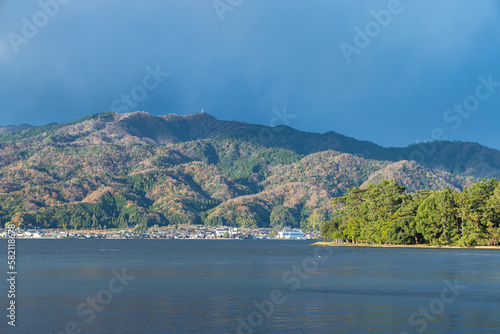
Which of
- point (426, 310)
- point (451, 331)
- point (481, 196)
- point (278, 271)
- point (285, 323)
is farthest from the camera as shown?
point (481, 196)

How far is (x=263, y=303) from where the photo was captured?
56562 millimetres

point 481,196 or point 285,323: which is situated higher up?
point 481,196

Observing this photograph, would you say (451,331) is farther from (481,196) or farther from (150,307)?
(481,196)

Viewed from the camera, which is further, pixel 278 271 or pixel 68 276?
pixel 278 271

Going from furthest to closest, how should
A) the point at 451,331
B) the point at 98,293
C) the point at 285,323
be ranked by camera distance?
the point at 98,293, the point at 285,323, the point at 451,331

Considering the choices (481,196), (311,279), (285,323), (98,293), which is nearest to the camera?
(285,323)

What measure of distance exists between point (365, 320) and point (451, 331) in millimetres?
6763

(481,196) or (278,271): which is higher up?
(481,196)

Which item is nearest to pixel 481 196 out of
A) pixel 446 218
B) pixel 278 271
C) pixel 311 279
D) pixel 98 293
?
pixel 446 218

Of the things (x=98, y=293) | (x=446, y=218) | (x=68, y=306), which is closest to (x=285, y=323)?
(x=68, y=306)

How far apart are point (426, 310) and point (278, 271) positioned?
48613 mm

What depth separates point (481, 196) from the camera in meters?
195

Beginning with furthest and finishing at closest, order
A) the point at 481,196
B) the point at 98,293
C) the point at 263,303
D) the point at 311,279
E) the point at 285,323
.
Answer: the point at 481,196, the point at 311,279, the point at 98,293, the point at 263,303, the point at 285,323

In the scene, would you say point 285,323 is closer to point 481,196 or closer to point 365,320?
point 365,320
